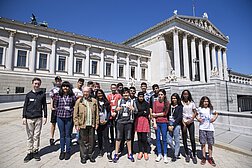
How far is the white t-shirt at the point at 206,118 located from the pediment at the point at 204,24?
3237cm

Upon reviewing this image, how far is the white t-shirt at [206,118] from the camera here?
170 inches

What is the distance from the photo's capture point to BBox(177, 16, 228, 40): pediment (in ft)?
112

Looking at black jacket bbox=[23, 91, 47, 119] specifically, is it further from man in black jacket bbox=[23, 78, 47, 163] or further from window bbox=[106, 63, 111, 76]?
window bbox=[106, 63, 111, 76]

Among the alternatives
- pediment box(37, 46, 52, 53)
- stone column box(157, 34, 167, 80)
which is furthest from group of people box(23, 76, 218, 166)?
stone column box(157, 34, 167, 80)

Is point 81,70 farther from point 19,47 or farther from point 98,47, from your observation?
point 19,47

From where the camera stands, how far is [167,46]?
1411 inches

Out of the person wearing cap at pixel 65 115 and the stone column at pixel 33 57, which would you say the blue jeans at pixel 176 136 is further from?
the stone column at pixel 33 57

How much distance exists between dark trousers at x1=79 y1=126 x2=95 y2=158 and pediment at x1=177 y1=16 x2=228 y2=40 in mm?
33845

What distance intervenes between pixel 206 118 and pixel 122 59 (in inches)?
1101

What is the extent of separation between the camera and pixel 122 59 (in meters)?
31.5

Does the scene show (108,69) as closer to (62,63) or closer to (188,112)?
(62,63)

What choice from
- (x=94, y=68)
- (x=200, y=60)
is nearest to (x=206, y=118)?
(x=94, y=68)

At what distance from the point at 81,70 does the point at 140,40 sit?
1883 cm

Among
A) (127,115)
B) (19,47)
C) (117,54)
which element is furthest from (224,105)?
(19,47)
